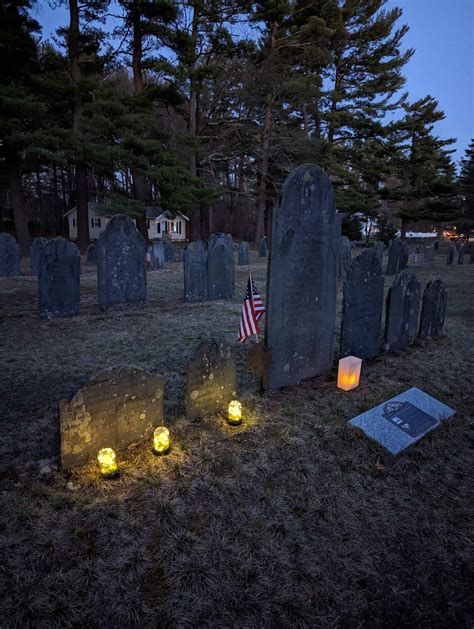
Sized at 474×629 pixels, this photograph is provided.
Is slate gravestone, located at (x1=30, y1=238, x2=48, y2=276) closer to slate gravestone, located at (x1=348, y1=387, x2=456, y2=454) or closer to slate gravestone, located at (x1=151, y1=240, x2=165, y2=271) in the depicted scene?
slate gravestone, located at (x1=151, y1=240, x2=165, y2=271)

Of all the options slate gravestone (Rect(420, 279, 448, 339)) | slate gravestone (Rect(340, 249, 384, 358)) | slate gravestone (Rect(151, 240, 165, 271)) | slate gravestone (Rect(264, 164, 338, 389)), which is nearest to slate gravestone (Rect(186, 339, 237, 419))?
slate gravestone (Rect(264, 164, 338, 389))

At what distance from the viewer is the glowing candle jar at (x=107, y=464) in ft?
8.50

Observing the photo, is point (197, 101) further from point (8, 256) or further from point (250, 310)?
point (250, 310)

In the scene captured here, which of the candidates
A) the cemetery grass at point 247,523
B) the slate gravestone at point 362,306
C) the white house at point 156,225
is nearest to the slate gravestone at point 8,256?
the cemetery grass at point 247,523

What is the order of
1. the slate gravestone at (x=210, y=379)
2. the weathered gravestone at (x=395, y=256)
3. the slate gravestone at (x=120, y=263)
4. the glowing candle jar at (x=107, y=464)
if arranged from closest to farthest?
1. the glowing candle jar at (x=107, y=464)
2. the slate gravestone at (x=210, y=379)
3. the slate gravestone at (x=120, y=263)
4. the weathered gravestone at (x=395, y=256)

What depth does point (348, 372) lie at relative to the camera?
13.8 feet

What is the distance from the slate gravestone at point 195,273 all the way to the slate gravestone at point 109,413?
6.01 meters

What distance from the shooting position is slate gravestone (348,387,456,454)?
315 cm

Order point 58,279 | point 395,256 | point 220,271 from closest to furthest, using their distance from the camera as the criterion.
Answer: point 58,279, point 220,271, point 395,256

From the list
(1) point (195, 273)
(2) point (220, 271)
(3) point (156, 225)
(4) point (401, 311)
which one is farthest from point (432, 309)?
(3) point (156, 225)

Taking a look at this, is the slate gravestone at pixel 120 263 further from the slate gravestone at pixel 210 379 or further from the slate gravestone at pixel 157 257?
the slate gravestone at pixel 157 257

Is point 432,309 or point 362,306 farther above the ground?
point 362,306

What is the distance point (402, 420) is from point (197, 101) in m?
22.4

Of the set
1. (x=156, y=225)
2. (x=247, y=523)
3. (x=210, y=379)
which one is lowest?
(x=247, y=523)
